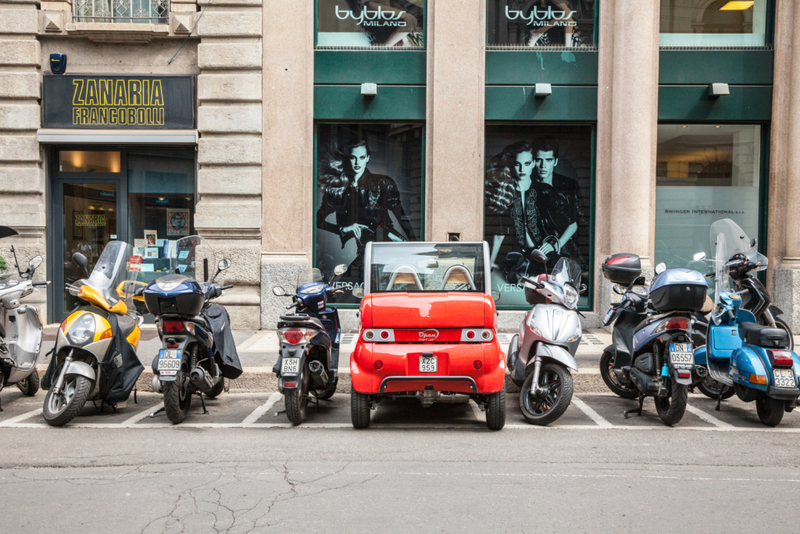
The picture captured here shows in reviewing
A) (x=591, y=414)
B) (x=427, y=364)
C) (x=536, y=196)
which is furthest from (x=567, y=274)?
(x=536, y=196)

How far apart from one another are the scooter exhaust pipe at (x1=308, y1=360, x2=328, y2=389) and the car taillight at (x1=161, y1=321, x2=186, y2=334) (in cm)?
123

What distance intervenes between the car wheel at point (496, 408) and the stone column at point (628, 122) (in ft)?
19.9

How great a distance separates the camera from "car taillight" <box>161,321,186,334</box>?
6.02 m

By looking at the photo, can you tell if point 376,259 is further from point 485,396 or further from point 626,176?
point 626,176

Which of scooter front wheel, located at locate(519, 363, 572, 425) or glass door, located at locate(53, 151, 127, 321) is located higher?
glass door, located at locate(53, 151, 127, 321)

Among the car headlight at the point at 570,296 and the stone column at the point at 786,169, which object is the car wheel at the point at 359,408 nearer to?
the car headlight at the point at 570,296

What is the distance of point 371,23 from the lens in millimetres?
11859

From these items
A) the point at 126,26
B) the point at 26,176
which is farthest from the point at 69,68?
the point at 26,176

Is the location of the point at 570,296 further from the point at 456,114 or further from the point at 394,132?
the point at 394,132

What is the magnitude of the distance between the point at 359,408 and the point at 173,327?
1.87m

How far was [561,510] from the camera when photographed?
155 inches

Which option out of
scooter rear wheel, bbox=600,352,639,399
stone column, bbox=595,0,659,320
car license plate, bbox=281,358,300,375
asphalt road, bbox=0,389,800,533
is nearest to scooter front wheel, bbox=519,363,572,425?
asphalt road, bbox=0,389,800,533

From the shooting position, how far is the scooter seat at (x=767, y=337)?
5992 mm

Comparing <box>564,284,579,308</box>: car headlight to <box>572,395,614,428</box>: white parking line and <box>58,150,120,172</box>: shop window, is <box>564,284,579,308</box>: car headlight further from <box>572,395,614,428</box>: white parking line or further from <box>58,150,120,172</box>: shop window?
<box>58,150,120,172</box>: shop window
